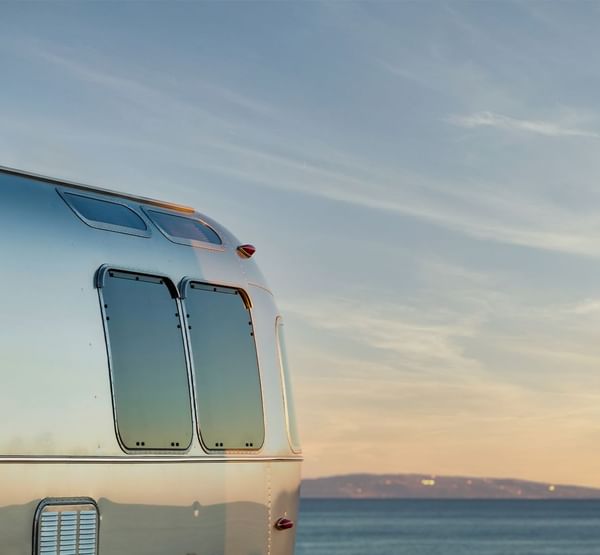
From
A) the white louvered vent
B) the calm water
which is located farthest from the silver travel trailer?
the calm water

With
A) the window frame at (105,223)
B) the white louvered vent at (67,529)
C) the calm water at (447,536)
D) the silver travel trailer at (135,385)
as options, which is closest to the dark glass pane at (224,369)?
the silver travel trailer at (135,385)

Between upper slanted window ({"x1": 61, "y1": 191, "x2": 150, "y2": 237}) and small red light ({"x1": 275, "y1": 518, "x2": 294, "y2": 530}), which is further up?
upper slanted window ({"x1": 61, "y1": 191, "x2": 150, "y2": 237})

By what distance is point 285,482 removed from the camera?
10.1m

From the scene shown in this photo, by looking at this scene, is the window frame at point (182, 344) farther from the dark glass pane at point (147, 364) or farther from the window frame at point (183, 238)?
the window frame at point (183, 238)

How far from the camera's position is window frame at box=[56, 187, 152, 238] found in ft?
28.4

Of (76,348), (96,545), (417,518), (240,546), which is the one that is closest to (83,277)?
(76,348)

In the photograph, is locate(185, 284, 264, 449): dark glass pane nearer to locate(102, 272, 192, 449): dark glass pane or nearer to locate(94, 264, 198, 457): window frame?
locate(94, 264, 198, 457): window frame

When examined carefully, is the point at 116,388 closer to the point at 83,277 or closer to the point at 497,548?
the point at 83,277

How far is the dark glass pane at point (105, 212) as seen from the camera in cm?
874

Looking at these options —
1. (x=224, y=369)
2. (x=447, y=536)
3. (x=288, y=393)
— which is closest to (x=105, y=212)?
(x=224, y=369)

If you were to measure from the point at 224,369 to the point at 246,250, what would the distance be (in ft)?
3.94

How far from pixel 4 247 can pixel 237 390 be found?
2648mm

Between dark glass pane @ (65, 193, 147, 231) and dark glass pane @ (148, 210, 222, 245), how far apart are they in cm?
28

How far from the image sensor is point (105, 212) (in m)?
8.95
